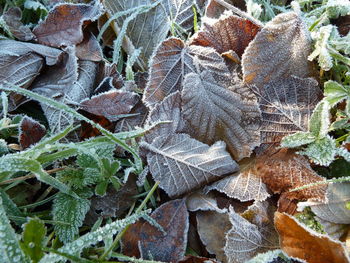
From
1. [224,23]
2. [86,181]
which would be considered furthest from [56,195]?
[224,23]

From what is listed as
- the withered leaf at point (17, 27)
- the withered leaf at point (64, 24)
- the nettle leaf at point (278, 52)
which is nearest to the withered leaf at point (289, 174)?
the nettle leaf at point (278, 52)

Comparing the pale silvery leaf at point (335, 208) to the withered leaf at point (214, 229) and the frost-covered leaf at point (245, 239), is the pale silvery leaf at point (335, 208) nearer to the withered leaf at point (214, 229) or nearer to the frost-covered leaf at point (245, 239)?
the frost-covered leaf at point (245, 239)

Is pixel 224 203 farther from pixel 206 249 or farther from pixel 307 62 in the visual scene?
pixel 307 62

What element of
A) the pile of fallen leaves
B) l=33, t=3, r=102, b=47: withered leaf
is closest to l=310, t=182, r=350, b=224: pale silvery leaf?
the pile of fallen leaves

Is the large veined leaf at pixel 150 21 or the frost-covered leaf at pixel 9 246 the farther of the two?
the large veined leaf at pixel 150 21

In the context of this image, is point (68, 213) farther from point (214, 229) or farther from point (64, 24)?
point (64, 24)
